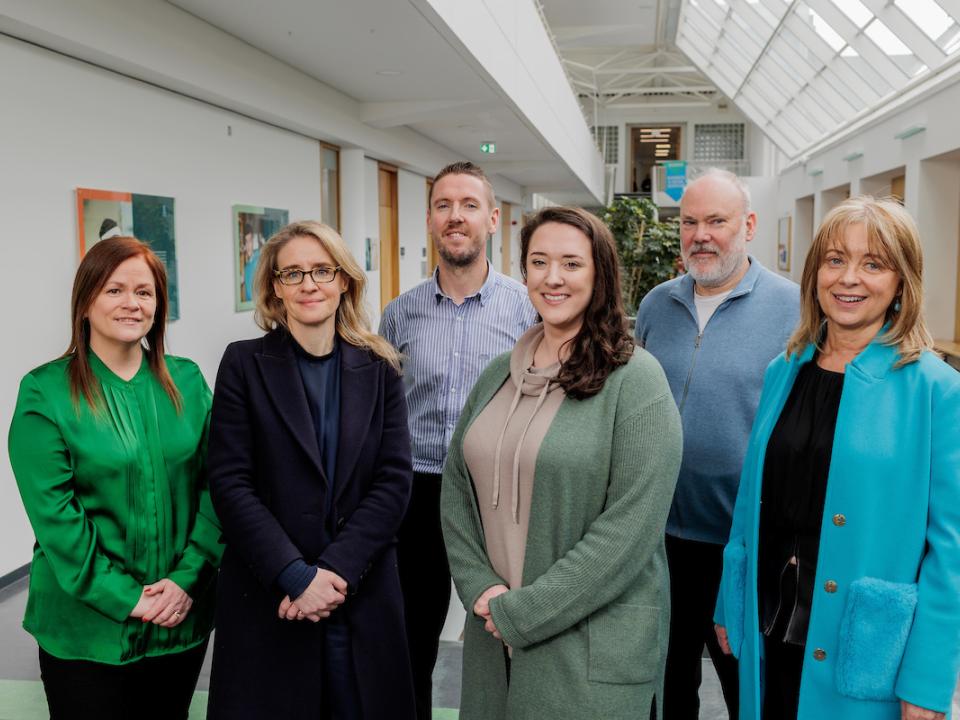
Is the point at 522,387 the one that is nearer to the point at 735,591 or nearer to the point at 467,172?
the point at 735,591

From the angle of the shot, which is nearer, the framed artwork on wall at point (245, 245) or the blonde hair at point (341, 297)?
the blonde hair at point (341, 297)

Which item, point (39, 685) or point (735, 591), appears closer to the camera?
point (735, 591)

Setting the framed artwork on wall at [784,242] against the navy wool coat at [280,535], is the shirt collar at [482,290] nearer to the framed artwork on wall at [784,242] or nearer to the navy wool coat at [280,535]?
the navy wool coat at [280,535]

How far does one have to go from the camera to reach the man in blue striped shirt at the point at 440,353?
3.14 m

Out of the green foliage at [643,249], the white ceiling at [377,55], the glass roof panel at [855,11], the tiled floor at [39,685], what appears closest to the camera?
the tiled floor at [39,685]

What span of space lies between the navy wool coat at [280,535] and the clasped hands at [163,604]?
0.35ft

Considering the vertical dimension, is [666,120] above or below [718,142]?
above

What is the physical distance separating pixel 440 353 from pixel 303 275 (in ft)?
2.58

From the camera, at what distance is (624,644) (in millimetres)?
2018

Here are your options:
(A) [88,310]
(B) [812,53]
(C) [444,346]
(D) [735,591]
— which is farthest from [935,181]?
(A) [88,310]

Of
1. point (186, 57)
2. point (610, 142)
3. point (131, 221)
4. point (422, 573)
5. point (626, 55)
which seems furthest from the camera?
point (610, 142)

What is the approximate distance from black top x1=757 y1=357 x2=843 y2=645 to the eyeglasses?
1336mm

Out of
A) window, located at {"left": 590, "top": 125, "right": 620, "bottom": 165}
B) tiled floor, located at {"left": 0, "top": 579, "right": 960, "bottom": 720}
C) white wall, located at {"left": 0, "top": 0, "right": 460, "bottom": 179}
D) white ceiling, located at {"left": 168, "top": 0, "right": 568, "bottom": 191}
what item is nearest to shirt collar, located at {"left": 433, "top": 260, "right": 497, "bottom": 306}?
tiled floor, located at {"left": 0, "top": 579, "right": 960, "bottom": 720}

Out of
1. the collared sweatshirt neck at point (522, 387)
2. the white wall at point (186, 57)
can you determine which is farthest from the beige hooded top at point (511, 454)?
the white wall at point (186, 57)
